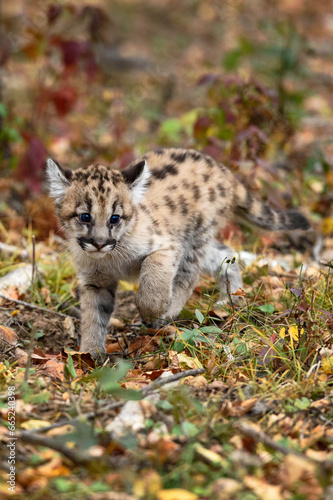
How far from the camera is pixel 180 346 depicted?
425cm

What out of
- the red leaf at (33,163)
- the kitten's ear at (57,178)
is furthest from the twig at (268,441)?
the red leaf at (33,163)

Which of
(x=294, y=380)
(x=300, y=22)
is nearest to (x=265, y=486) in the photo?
(x=294, y=380)

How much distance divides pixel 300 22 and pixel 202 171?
12.5 m

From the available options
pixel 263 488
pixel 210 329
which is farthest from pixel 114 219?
pixel 263 488

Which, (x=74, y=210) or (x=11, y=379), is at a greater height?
(x=74, y=210)

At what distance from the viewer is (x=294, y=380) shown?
3699 mm

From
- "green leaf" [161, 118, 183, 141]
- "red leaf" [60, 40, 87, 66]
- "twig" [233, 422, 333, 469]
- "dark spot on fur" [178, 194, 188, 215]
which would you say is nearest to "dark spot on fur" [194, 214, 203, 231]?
"dark spot on fur" [178, 194, 188, 215]

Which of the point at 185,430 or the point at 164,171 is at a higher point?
the point at 164,171

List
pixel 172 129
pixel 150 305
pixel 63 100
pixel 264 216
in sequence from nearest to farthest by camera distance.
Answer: pixel 150 305
pixel 264 216
pixel 63 100
pixel 172 129

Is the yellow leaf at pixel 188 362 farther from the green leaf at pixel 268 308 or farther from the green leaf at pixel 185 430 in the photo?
the green leaf at pixel 185 430

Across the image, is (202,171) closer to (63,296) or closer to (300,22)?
(63,296)

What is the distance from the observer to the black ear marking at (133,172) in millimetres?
4641

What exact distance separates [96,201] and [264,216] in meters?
1.93

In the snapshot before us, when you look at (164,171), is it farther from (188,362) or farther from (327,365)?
(327,365)
